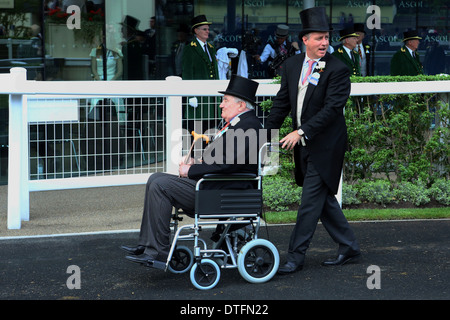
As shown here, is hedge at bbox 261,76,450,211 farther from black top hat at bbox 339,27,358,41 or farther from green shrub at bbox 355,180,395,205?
black top hat at bbox 339,27,358,41

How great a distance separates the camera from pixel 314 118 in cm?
609

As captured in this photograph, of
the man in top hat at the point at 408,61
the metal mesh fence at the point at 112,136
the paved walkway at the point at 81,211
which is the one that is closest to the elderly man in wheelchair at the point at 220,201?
the paved walkway at the point at 81,211

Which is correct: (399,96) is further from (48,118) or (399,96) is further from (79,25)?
(79,25)

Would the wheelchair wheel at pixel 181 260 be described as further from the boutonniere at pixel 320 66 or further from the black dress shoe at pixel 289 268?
the boutonniere at pixel 320 66

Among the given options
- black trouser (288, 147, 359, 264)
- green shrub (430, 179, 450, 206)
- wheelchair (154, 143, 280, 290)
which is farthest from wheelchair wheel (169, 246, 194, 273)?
green shrub (430, 179, 450, 206)

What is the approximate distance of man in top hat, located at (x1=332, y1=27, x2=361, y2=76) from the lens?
11719 millimetres

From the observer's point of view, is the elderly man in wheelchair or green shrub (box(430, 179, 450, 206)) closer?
the elderly man in wheelchair

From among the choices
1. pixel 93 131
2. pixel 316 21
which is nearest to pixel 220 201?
pixel 316 21

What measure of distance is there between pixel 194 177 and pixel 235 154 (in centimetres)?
33

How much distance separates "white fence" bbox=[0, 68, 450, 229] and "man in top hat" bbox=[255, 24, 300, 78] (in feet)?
17.7

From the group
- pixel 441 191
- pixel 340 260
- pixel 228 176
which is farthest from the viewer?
pixel 441 191

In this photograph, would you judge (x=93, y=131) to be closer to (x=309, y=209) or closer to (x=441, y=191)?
(x=309, y=209)

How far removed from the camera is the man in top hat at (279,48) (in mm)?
13883

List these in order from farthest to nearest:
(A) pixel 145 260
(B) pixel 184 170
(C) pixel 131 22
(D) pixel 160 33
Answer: (D) pixel 160 33, (C) pixel 131 22, (B) pixel 184 170, (A) pixel 145 260
